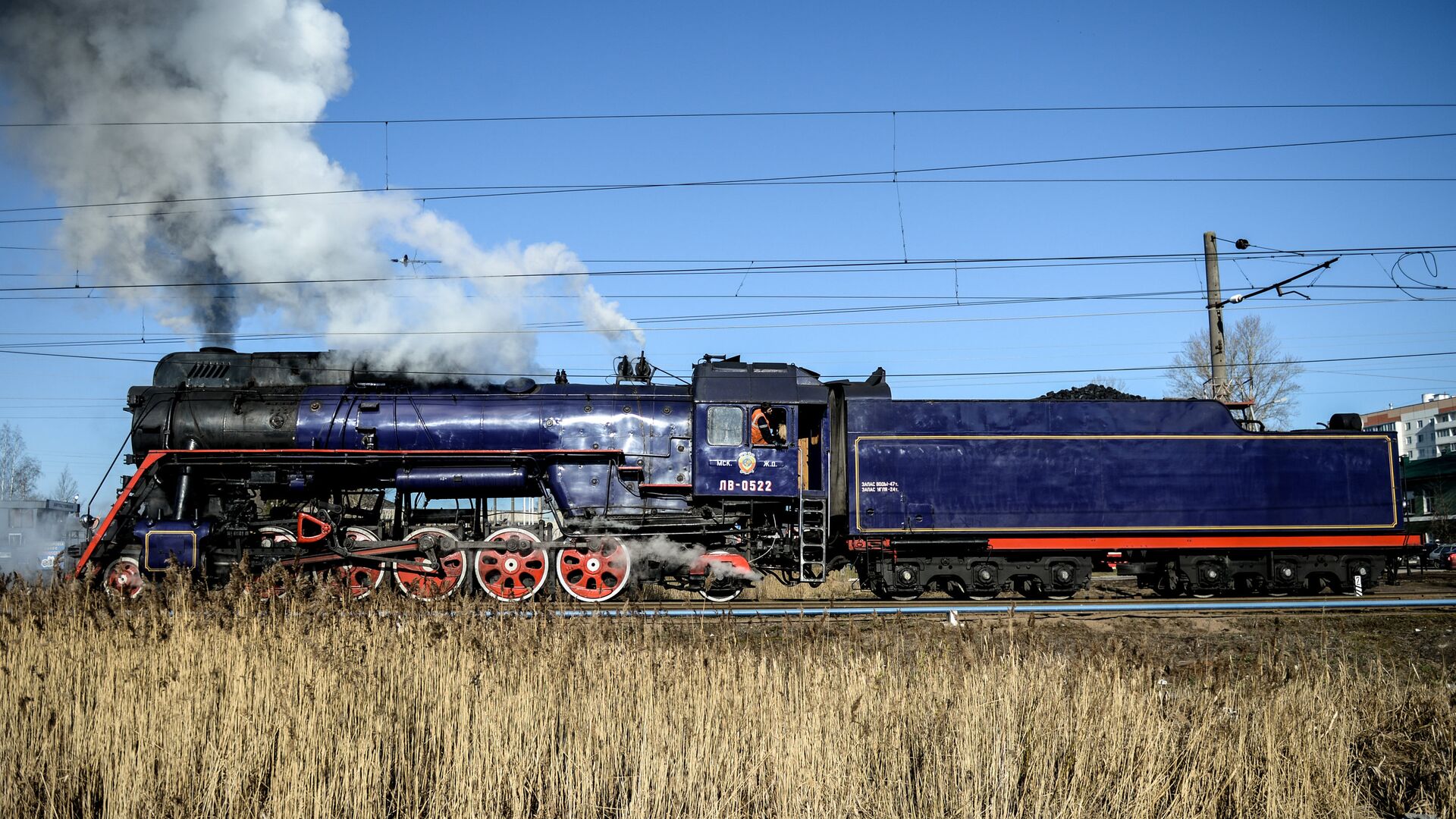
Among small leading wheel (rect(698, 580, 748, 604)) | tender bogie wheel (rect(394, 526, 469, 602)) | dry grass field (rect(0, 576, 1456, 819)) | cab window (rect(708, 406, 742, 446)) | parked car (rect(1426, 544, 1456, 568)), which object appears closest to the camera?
dry grass field (rect(0, 576, 1456, 819))

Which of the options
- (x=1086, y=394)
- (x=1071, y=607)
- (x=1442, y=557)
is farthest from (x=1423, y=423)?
(x=1071, y=607)

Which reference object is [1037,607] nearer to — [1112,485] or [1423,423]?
[1112,485]

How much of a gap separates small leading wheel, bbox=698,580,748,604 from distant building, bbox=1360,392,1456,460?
127 metres

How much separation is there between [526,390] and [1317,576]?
1434 centimetres

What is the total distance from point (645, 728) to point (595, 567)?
9109 millimetres

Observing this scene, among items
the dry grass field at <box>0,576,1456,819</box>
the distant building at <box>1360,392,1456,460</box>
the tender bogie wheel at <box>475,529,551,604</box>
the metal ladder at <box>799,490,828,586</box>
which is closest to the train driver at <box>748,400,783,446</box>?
the metal ladder at <box>799,490,828,586</box>

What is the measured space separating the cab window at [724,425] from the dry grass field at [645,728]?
23.5ft

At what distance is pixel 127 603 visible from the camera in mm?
9844

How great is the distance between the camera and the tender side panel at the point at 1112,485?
51.8 feet

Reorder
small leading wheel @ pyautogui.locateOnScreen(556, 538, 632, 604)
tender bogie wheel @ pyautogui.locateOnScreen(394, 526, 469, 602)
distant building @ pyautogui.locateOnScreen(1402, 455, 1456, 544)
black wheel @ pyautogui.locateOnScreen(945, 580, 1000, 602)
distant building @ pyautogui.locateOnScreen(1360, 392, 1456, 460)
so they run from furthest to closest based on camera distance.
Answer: distant building @ pyautogui.locateOnScreen(1360, 392, 1456, 460) → distant building @ pyautogui.locateOnScreen(1402, 455, 1456, 544) → black wheel @ pyautogui.locateOnScreen(945, 580, 1000, 602) → small leading wheel @ pyautogui.locateOnScreen(556, 538, 632, 604) → tender bogie wheel @ pyautogui.locateOnScreen(394, 526, 469, 602)

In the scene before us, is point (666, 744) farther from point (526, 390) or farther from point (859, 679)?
point (526, 390)

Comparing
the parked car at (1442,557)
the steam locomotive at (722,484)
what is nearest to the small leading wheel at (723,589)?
the steam locomotive at (722,484)

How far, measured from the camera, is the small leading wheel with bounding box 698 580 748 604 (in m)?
15.6

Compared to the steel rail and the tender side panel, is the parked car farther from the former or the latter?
the steel rail
